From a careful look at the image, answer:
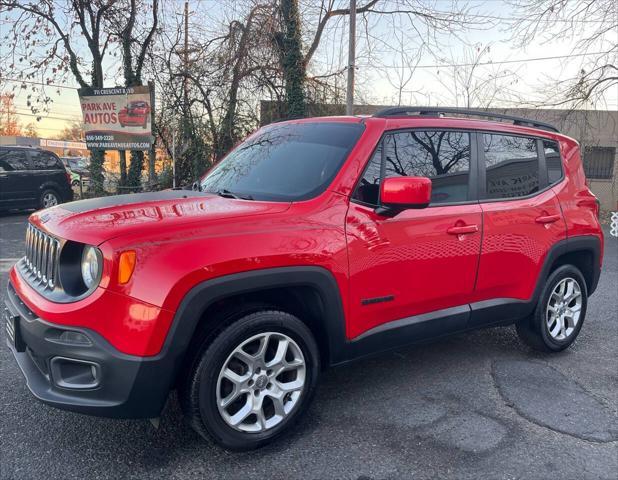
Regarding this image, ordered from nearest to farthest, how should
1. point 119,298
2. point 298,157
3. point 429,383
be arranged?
point 119,298, point 298,157, point 429,383

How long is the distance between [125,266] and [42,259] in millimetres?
762

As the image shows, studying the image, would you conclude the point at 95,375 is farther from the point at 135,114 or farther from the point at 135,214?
the point at 135,114

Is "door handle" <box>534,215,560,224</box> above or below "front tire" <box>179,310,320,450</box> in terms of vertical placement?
above

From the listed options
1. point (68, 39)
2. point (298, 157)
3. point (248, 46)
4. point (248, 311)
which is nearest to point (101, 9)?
point (68, 39)

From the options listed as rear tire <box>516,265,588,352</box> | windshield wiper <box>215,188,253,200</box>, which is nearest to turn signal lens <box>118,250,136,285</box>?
windshield wiper <box>215,188,253,200</box>

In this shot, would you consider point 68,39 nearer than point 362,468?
No

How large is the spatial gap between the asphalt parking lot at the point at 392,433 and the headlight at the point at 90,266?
3.09ft

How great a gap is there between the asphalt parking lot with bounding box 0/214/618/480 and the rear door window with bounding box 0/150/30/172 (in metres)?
9.58

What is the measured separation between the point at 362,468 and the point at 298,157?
189cm

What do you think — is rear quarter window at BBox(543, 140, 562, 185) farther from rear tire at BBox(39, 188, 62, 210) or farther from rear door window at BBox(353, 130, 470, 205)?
rear tire at BBox(39, 188, 62, 210)

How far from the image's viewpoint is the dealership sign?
47.6 ft

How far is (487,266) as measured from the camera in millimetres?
3715

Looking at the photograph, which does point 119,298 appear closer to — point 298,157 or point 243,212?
point 243,212

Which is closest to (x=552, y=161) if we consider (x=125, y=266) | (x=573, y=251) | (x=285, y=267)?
(x=573, y=251)
